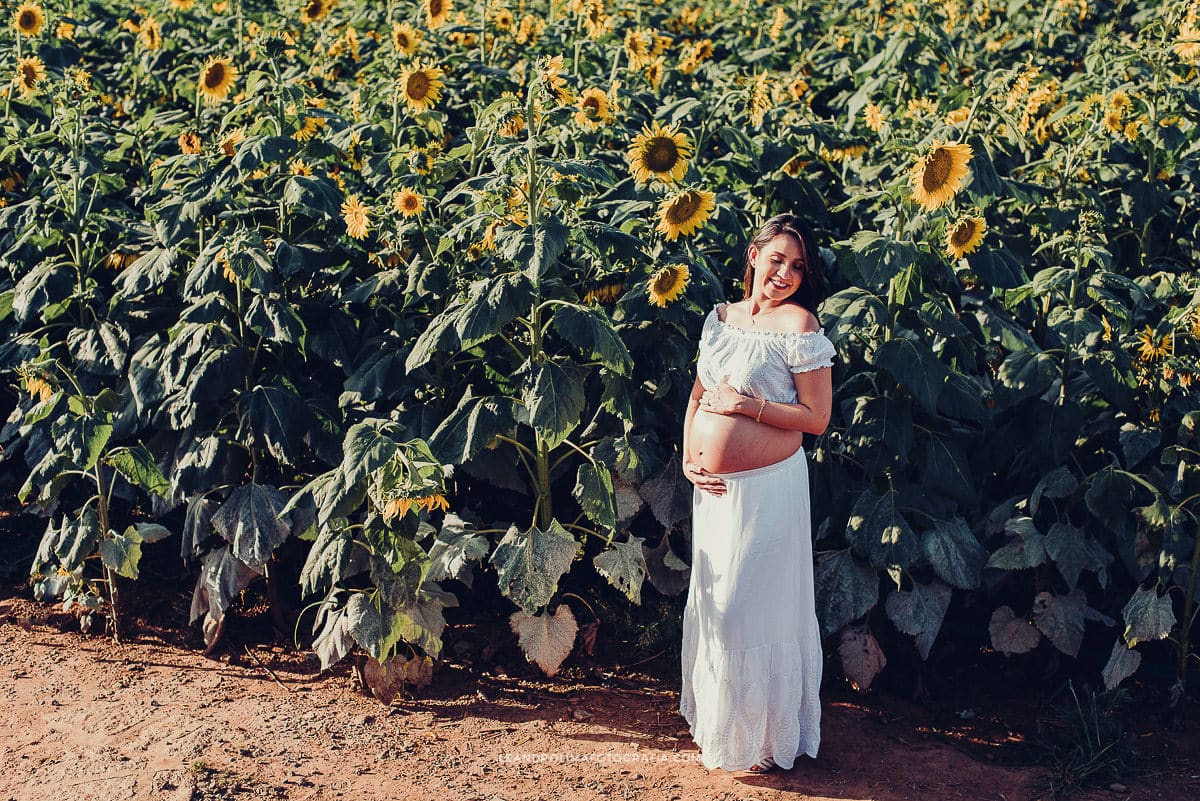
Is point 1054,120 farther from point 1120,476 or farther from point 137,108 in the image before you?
point 137,108

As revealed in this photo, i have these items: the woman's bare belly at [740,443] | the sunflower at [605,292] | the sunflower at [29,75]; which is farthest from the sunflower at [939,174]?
the sunflower at [29,75]

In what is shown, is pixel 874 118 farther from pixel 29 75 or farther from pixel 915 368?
pixel 29 75

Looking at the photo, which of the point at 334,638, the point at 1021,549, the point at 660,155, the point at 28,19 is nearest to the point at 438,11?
the point at 28,19

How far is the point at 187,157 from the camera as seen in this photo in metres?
4.45

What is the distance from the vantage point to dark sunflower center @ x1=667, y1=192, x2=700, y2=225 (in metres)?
3.94

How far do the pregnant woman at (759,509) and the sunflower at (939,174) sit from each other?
51 centimetres

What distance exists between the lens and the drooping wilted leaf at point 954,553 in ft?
13.2

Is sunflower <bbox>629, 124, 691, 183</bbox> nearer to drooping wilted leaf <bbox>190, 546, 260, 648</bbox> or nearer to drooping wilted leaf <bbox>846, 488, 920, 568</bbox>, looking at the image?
drooping wilted leaf <bbox>846, 488, 920, 568</bbox>

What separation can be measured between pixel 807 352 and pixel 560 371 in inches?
32.1

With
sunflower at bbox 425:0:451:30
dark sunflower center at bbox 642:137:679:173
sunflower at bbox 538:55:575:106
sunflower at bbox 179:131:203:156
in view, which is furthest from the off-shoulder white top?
sunflower at bbox 425:0:451:30

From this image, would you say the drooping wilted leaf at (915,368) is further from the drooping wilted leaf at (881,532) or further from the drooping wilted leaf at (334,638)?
the drooping wilted leaf at (334,638)

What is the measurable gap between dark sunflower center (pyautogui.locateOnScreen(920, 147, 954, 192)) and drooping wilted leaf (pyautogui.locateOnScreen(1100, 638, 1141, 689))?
1559 mm

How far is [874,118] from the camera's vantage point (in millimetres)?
5430

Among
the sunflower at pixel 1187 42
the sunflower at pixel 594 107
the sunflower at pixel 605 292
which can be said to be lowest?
the sunflower at pixel 605 292
